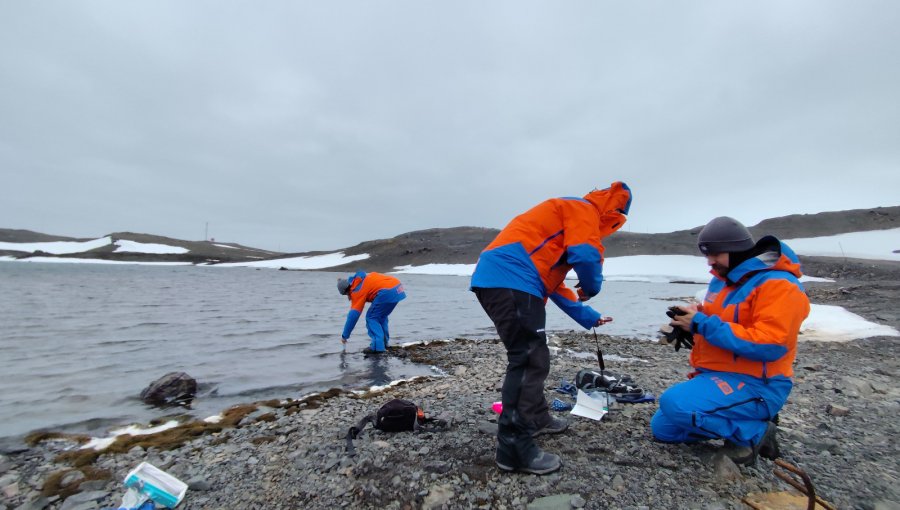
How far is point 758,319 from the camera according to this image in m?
3.55

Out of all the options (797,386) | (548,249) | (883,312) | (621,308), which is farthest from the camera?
(621,308)

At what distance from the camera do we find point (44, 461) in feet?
16.2

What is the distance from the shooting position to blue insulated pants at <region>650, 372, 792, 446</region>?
11.9 ft

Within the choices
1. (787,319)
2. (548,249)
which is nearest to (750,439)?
(787,319)

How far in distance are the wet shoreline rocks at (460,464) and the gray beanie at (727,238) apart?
176 cm

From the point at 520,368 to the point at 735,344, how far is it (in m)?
1.67

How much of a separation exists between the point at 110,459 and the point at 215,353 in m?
6.53

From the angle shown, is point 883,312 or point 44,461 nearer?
point 44,461

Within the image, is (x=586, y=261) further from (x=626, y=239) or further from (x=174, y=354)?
(x=626, y=239)

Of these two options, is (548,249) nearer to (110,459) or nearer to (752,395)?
(752,395)

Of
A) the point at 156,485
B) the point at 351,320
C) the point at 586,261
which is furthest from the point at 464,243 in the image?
the point at 156,485

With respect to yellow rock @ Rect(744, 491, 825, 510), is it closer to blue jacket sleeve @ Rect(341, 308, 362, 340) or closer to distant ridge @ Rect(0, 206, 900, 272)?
blue jacket sleeve @ Rect(341, 308, 362, 340)

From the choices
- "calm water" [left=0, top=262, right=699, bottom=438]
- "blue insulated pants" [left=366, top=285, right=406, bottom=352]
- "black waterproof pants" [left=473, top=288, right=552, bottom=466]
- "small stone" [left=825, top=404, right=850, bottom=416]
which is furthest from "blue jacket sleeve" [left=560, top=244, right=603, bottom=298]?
"blue insulated pants" [left=366, top=285, right=406, bottom=352]

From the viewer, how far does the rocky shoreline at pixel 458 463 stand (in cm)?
345
